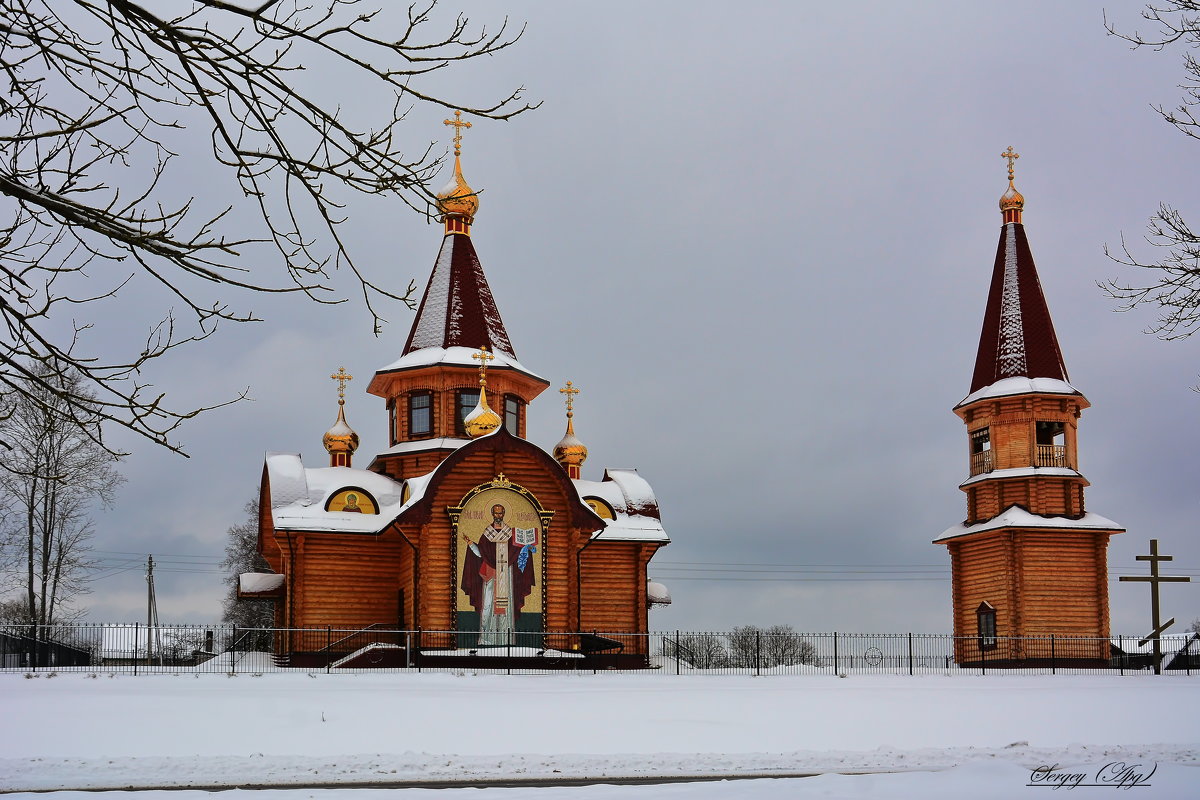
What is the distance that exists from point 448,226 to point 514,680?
14464 mm

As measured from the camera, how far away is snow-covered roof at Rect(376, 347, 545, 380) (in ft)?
98.6

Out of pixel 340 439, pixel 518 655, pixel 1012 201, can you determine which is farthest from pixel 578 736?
pixel 1012 201

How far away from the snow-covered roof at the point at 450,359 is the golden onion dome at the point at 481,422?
2.33 m

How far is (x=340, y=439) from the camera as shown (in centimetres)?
3138

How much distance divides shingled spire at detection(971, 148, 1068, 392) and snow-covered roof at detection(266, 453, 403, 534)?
50.2 feet

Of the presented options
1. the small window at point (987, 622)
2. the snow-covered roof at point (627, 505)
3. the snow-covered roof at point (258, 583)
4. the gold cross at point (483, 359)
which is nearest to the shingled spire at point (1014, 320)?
the small window at point (987, 622)

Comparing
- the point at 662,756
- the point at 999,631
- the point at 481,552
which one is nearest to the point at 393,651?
the point at 481,552

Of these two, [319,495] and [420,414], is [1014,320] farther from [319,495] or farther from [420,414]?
[319,495]

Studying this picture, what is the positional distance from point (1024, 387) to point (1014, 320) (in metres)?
2.33

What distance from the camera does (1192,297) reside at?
11.0m

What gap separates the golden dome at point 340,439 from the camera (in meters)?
31.4

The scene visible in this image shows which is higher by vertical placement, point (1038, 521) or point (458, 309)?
point (458, 309)

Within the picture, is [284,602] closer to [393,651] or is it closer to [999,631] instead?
[393,651]

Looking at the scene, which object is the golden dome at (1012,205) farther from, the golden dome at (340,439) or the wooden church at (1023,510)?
the golden dome at (340,439)
